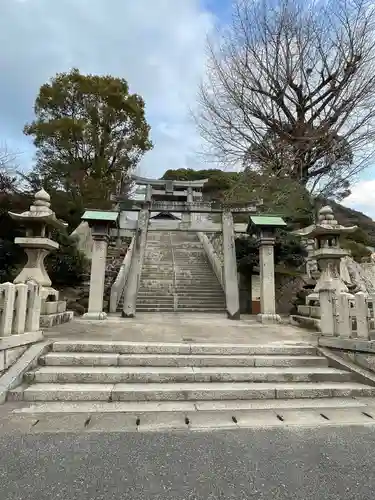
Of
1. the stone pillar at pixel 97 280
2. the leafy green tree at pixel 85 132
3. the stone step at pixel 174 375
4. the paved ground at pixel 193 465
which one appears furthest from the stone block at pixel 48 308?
the leafy green tree at pixel 85 132

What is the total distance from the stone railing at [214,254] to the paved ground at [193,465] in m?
9.03

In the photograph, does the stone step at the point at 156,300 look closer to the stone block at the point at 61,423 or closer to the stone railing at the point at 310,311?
the stone railing at the point at 310,311

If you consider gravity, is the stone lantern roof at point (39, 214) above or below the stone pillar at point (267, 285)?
above

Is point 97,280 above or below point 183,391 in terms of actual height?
above

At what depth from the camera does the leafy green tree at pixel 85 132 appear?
17.5 m

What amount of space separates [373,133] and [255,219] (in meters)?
7.25

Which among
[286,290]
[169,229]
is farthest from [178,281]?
[286,290]

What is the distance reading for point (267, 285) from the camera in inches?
337

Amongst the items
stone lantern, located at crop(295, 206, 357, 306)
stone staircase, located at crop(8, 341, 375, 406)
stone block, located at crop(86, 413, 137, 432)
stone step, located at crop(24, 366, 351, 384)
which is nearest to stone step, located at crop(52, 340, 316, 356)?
stone staircase, located at crop(8, 341, 375, 406)

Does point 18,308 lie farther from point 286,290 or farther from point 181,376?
point 286,290

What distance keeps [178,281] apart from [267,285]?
459cm

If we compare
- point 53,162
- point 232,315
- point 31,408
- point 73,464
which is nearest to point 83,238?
point 53,162

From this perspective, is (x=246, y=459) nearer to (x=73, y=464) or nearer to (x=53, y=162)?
(x=73, y=464)

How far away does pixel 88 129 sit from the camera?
59.8 ft
